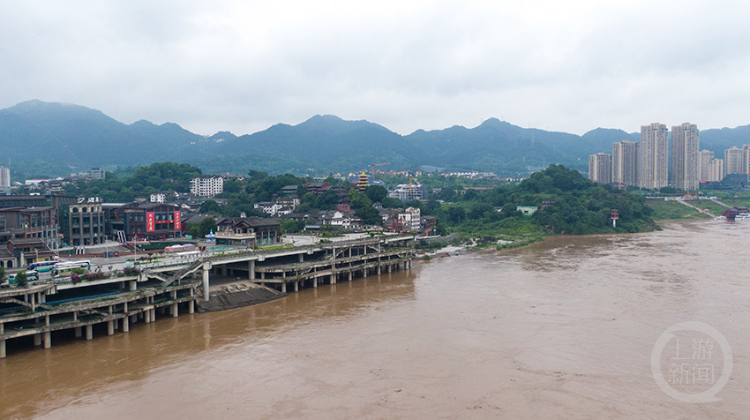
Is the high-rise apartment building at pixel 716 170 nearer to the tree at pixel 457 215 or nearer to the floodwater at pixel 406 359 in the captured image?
the tree at pixel 457 215

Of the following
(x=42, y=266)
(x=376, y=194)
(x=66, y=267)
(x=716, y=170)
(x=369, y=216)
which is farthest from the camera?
(x=716, y=170)

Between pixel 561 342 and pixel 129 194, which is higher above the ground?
pixel 129 194

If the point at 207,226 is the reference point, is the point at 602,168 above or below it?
above

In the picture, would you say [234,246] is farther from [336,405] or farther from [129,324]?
[336,405]

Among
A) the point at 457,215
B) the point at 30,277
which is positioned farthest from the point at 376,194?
the point at 30,277

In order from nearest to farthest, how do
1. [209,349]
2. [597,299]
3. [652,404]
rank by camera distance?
[652,404], [209,349], [597,299]

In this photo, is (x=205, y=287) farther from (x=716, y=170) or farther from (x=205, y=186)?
(x=716, y=170)

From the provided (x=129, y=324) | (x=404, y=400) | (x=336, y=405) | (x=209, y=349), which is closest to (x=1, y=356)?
(x=129, y=324)
